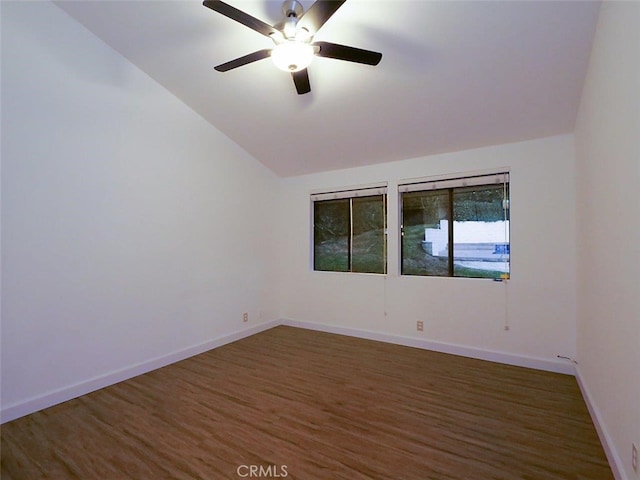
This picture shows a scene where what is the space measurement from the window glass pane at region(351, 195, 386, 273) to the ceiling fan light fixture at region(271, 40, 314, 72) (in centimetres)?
237

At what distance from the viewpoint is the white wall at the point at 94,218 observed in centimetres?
218

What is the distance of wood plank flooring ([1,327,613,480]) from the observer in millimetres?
1660

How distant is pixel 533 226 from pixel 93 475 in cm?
391

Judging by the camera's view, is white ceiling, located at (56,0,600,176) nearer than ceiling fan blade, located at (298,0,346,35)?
No

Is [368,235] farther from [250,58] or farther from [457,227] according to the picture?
[250,58]

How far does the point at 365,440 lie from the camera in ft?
6.22

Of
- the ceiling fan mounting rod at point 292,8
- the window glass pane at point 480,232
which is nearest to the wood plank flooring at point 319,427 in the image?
the window glass pane at point 480,232

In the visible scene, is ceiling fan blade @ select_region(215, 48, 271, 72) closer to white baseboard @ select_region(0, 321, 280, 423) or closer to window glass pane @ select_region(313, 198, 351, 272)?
window glass pane @ select_region(313, 198, 351, 272)

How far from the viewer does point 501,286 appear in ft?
10.3

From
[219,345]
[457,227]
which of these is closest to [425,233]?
[457,227]

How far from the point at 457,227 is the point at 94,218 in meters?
3.70

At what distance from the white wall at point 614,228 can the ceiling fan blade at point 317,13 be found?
4.38 feet

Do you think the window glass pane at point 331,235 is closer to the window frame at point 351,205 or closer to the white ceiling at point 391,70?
the window frame at point 351,205

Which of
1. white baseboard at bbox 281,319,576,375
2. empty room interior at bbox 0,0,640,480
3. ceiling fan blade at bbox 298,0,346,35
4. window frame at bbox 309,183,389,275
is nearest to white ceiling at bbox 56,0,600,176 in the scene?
empty room interior at bbox 0,0,640,480
